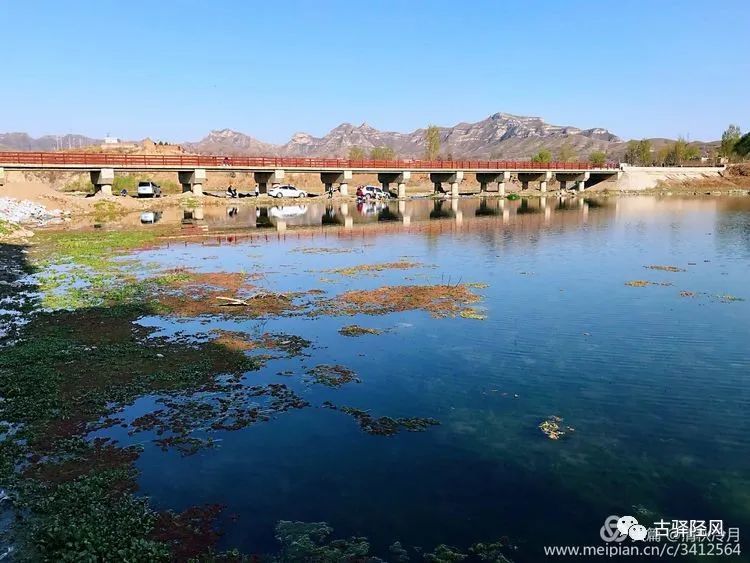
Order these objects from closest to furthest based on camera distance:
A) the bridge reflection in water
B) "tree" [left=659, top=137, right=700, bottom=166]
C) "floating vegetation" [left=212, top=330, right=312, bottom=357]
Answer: "floating vegetation" [left=212, top=330, right=312, bottom=357]
the bridge reflection in water
"tree" [left=659, top=137, right=700, bottom=166]

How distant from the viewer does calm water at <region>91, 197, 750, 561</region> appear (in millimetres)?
8508

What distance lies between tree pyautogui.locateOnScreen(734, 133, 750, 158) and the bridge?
44.8m

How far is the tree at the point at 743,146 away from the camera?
130 metres

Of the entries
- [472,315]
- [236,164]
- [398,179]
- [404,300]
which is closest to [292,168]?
[236,164]

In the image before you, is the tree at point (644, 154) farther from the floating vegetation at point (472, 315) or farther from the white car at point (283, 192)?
the floating vegetation at point (472, 315)

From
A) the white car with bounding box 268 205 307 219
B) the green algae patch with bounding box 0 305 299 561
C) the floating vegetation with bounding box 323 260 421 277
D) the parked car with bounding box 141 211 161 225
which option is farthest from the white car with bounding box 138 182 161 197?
the green algae patch with bounding box 0 305 299 561

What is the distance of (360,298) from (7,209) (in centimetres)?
4708

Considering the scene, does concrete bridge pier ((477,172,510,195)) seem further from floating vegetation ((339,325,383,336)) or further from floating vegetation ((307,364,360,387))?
floating vegetation ((307,364,360,387))

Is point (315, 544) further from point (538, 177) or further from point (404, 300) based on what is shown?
point (538, 177)

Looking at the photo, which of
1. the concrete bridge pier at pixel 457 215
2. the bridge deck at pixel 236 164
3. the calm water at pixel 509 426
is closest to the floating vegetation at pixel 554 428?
the calm water at pixel 509 426

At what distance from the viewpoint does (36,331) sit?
55.7 feet

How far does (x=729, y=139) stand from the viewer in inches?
5605

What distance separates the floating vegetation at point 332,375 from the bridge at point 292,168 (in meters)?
63.1

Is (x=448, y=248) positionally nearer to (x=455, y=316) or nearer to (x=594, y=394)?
(x=455, y=316)
